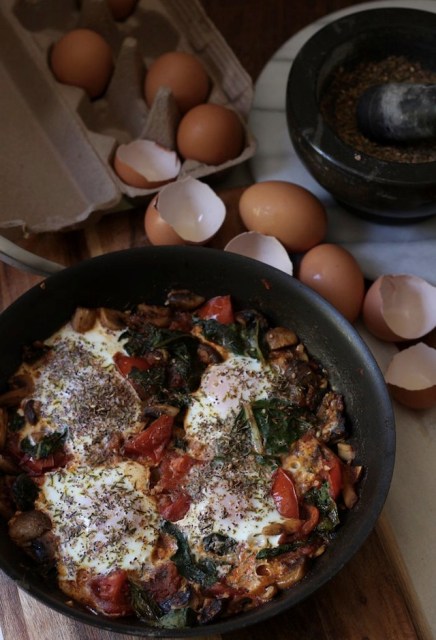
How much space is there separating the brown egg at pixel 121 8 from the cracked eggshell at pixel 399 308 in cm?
135

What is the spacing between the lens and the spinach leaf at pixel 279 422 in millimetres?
1950

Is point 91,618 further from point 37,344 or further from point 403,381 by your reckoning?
point 403,381

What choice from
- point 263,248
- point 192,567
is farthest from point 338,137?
point 192,567

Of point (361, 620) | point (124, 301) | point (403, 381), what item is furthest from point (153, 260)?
point (361, 620)

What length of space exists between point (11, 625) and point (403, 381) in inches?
49.9

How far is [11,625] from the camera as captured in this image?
194cm

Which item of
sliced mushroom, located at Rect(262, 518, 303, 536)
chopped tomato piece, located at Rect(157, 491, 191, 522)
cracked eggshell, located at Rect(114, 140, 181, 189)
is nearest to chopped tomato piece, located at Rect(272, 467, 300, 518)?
sliced mushroom, located at Rect(262, 518, 303, 536)

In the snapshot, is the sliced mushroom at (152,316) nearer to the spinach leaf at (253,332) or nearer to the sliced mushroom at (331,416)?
the spinach leaf at (253,332)

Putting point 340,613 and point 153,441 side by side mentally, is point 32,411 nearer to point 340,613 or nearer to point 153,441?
point 153,441

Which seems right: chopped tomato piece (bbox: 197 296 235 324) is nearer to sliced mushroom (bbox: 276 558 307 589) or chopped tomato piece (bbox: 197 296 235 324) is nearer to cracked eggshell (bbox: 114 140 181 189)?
cracked eggshell (bbox: 114 140 181 189)

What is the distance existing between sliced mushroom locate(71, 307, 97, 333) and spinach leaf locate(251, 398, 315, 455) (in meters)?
0.52

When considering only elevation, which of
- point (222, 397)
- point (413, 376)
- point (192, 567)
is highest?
point (222, 397)

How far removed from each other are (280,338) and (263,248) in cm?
36

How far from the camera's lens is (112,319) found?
212 cm
